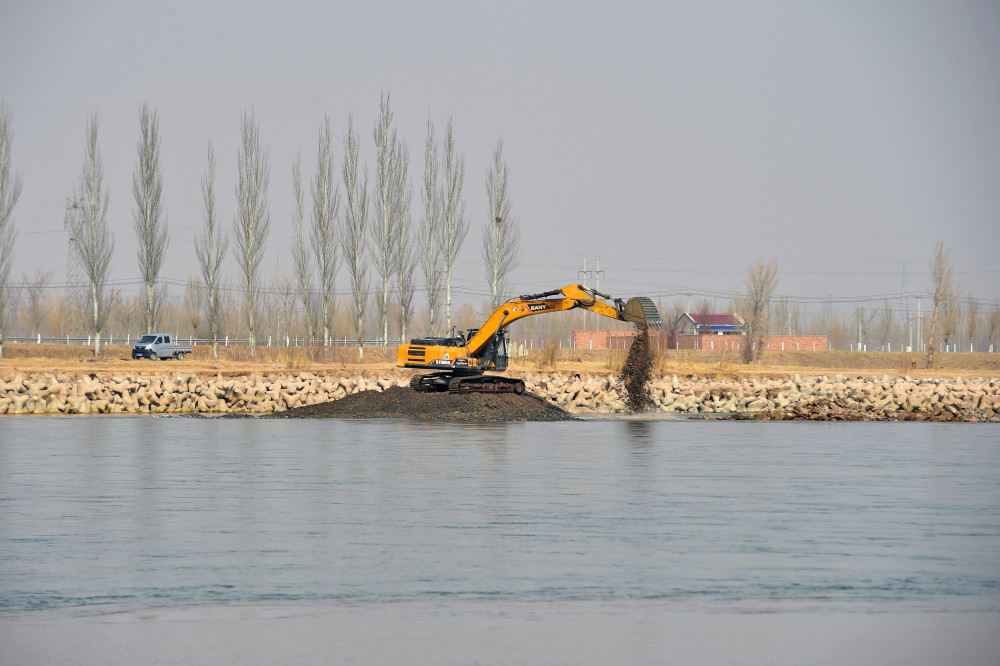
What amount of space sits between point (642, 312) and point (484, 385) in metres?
5.90

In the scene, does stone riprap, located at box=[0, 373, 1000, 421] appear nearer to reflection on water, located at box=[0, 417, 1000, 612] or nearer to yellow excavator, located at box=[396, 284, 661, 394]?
yellow excavator, located at box=[396, 284, 661, 394]

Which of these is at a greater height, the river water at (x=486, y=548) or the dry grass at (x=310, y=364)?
the dry grass at (x=310, y=364)

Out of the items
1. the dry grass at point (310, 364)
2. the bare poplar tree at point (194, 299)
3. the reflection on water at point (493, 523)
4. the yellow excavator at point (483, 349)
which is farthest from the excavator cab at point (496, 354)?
the bare poplar tree at point (194, 299)

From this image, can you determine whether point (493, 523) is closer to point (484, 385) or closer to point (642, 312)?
point (642, 312)

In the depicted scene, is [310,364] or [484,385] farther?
[310,364]

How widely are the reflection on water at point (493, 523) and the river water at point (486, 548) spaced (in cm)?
4

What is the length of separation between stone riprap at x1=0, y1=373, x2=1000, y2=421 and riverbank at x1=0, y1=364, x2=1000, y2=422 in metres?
0.03

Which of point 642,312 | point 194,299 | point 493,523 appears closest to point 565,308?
point 642,312

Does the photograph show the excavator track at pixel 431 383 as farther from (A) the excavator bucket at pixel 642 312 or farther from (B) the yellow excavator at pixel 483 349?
(A) the excavator bucket at pixel 642 312

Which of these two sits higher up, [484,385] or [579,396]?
[484,385]

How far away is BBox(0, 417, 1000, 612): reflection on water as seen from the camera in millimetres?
8984

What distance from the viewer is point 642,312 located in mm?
29906

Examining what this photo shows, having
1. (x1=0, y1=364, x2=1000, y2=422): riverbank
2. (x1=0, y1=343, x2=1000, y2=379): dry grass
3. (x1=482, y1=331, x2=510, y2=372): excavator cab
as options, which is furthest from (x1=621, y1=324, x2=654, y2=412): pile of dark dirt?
(x1=0, y1=343, x2=1000, y2=379): dry grass

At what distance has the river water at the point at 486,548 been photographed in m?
7.71
